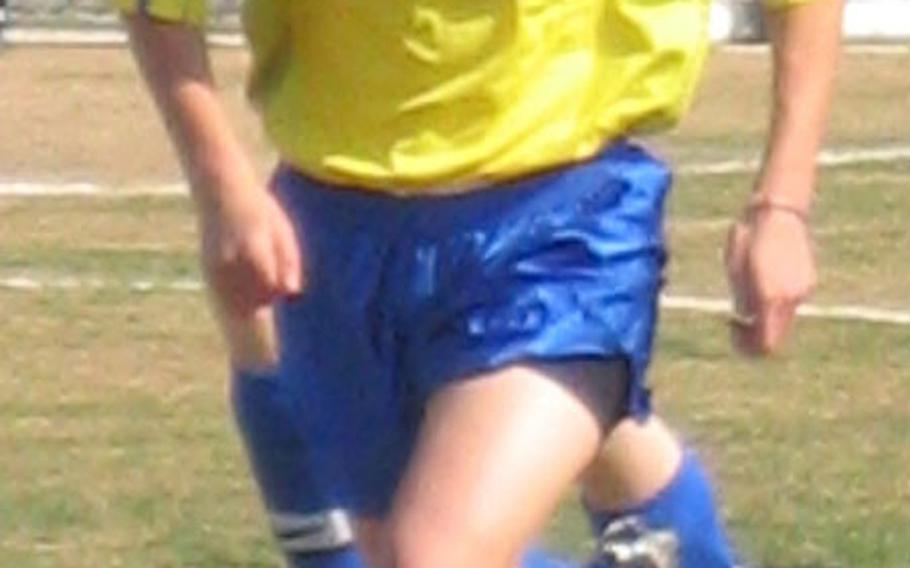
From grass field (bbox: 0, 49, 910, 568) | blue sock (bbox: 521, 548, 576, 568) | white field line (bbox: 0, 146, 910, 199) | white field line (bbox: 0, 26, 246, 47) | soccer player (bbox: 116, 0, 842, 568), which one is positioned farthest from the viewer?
white field line (bbox: 0, 26, 246, 47)

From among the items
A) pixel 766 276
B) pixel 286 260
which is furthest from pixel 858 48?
pixel 286 260

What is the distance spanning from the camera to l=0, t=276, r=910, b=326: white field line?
35.2ft

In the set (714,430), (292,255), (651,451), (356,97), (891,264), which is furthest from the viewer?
(891,264)

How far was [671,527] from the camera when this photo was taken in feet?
20.2

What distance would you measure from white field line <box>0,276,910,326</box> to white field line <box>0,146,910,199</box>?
1.86 m

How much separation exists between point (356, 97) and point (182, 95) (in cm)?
34

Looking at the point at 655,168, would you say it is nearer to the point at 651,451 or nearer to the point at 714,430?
the point at 651,451

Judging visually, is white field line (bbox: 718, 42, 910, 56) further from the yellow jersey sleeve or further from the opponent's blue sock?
the yellow jersey sleeve

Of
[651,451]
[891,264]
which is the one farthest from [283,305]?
[891,264]

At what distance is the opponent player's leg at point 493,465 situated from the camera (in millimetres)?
5141

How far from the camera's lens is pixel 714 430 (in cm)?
913

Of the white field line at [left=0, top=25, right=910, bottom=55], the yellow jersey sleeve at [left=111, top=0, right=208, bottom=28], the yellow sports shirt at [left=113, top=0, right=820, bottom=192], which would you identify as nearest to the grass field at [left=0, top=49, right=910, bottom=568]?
the yellow sports shirt at [left=113, top=0, right=820, bottom=192]

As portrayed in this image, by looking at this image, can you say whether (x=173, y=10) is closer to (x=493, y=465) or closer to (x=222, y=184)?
(x=222, y=184)

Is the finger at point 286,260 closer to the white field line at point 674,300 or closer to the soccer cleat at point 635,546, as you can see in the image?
the soccer cleat at point 635,546
